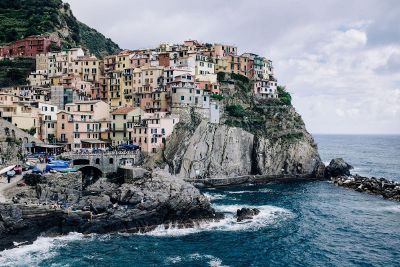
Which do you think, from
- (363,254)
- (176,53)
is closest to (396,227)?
(363,254)

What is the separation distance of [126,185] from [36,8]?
120 metres

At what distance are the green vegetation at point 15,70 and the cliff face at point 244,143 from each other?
5476 cm

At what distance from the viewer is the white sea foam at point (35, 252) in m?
50.3

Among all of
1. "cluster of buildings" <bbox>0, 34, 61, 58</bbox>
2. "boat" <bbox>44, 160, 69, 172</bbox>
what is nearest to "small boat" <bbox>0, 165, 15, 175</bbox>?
"boat" <bbox>44, 160, 69, 172</bbox>

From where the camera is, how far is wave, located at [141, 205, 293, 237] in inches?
2513

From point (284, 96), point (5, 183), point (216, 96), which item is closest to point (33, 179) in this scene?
point (5, 183)

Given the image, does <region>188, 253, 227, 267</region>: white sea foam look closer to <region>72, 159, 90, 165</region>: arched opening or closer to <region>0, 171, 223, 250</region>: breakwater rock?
<region>0, 171, 223, 250</region>: breakwater rock

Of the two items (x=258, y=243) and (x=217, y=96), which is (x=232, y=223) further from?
(x=217, y=96)

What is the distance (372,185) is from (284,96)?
140 feet

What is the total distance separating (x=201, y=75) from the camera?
4552 inches

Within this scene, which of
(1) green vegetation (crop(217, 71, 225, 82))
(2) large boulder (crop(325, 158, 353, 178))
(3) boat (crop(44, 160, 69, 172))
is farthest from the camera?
(1) green vegetation (crop(217, 71, 225, 82))

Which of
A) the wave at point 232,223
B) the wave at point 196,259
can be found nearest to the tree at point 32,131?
the wave at point 232,223

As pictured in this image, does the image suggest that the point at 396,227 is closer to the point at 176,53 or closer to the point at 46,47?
the point at 176,53

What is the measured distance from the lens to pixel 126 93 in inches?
4520
